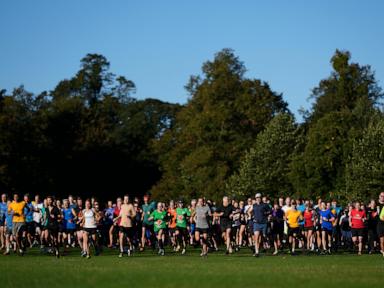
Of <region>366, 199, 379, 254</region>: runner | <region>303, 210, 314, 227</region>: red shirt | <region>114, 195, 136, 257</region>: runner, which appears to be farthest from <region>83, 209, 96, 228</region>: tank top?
<region>366, 199, 379, 254</region>: runner

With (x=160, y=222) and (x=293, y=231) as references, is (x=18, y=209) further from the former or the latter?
(x=293, y=231)

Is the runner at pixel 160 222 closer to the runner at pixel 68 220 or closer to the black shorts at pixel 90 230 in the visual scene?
the black shorts at pixel 90 230

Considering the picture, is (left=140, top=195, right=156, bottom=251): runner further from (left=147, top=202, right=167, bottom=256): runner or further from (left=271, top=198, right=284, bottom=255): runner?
(left=271, top=198, right=284, bottom=255): runner

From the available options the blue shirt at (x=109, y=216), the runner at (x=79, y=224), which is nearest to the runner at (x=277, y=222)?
the runner at (x=79, y=224)

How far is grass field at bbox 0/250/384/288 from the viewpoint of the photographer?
19.5 m

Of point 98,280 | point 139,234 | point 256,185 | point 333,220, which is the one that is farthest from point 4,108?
point 98,280

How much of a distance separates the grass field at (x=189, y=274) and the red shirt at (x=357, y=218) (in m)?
8.48

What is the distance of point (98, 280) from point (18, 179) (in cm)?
5799

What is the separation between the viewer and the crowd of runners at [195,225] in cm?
3341

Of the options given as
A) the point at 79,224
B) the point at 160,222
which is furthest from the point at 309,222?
the point at 79,224

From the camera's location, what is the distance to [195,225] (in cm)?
3522

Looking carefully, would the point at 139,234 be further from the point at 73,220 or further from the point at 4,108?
the point at 4,108

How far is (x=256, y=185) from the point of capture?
248ft

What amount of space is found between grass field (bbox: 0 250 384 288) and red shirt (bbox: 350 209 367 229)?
8478 mm
